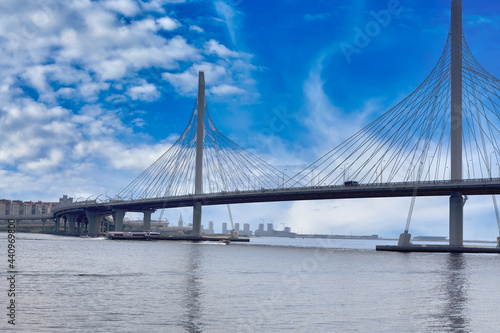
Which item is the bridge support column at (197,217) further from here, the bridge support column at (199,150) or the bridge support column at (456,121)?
the bridge support column at (456,121)

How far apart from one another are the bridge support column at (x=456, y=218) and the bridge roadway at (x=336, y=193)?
1150 mm

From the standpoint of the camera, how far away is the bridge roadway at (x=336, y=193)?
249 ft

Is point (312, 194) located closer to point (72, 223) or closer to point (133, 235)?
point (133, 235)

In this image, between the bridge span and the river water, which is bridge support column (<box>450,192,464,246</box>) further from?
the river water

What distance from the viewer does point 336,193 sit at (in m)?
87.4

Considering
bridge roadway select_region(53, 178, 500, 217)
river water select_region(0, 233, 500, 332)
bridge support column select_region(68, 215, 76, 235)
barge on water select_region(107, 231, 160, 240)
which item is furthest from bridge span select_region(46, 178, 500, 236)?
bridge support column select_region(68, 215, 76, 235)

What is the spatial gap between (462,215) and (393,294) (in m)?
56.0

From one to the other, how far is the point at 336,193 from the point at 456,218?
18.6 metres

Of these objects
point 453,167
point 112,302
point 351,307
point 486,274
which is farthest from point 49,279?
point 453,167

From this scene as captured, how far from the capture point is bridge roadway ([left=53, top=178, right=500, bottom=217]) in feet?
249

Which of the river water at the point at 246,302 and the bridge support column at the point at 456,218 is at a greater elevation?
the bridge support column at the point at 456,218

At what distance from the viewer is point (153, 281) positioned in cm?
3397

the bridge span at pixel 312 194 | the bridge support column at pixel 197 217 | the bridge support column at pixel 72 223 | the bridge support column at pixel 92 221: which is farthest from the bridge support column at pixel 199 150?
the bridge support column at pixel 72 223

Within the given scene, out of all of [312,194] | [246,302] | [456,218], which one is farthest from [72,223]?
[246,302]
